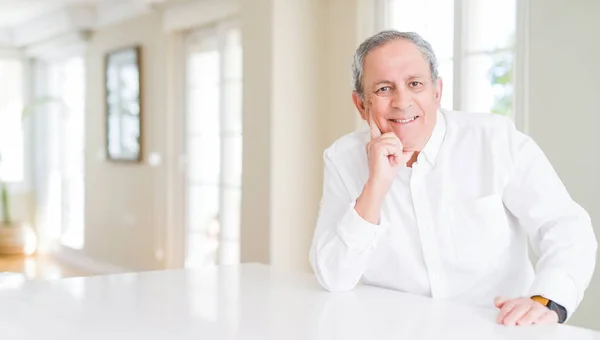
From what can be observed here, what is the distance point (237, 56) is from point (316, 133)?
1.15m

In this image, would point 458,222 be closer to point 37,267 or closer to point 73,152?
point 37,267

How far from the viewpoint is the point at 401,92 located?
6.13ft

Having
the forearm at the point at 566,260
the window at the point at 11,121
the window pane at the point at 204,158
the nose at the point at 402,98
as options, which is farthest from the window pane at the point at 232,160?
the window at the point at 11,121

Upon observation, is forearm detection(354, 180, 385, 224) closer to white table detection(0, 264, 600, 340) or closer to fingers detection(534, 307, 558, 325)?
white table detection(0, 264, 600, 340)

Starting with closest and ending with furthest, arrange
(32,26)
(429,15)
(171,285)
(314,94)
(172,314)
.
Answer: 1. (172,314)
2. (171,285)
3. (429,15)
4. (314,94)
5. (32,26)

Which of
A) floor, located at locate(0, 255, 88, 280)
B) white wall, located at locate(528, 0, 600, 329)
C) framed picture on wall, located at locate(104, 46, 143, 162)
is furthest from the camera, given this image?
floor, located at locate(0, 255, 88, 280)

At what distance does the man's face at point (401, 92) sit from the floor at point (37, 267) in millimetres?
6133

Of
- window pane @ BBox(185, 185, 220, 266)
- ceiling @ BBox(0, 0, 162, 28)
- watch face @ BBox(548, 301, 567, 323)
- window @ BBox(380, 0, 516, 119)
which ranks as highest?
ceiling @ BBox(0, 0, 162, 28)

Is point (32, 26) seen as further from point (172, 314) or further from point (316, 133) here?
point (172, 314)

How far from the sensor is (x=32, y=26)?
8.91 metres

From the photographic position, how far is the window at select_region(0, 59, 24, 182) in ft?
31.0

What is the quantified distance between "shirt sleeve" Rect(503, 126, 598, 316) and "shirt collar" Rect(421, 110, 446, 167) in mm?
182

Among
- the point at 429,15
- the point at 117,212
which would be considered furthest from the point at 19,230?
the point at 429,15

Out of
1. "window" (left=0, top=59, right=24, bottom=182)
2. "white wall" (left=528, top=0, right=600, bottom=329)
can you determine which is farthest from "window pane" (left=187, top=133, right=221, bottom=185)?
"window" (left=0, top=59, right=24, bottom=182)
